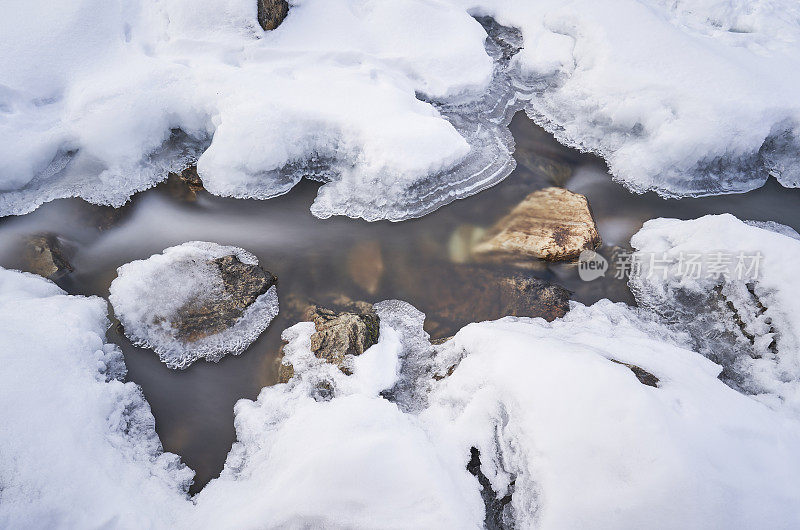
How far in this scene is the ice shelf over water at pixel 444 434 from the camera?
6.91 feet

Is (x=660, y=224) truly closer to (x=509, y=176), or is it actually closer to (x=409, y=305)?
(x=509, y=176)

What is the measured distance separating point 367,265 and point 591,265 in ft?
6.61

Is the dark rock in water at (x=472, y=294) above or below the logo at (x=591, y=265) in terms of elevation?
below

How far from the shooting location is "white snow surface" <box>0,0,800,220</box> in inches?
157

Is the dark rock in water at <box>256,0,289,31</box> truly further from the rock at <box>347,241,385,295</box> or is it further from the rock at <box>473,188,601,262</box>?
the rock at <box>473,188,601,262</box>

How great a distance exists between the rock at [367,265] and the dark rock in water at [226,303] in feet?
2.23

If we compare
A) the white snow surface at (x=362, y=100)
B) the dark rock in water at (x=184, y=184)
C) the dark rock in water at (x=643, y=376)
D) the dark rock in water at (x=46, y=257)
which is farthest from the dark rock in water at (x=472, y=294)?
the dark rock in water at (x=46, y=257)

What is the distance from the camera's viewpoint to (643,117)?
4.54 metres

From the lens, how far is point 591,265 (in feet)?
12.4

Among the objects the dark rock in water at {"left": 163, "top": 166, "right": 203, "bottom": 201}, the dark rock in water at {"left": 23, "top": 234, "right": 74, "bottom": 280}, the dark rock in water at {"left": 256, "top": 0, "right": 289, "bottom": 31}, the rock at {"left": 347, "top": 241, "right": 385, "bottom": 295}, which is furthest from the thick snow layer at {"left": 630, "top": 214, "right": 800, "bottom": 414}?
the dark rock in water at {"left": 23, "top": 234, "right": 74, "bottom": 280}

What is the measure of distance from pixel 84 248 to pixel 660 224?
526cm

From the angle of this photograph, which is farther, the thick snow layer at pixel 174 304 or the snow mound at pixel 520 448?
the thick snow layer at pixel 174 304

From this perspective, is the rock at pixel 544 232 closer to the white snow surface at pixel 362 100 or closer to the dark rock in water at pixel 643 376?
the white snow surface at pixel 362 100

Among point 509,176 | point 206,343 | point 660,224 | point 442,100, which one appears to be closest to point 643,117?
point 660,224
